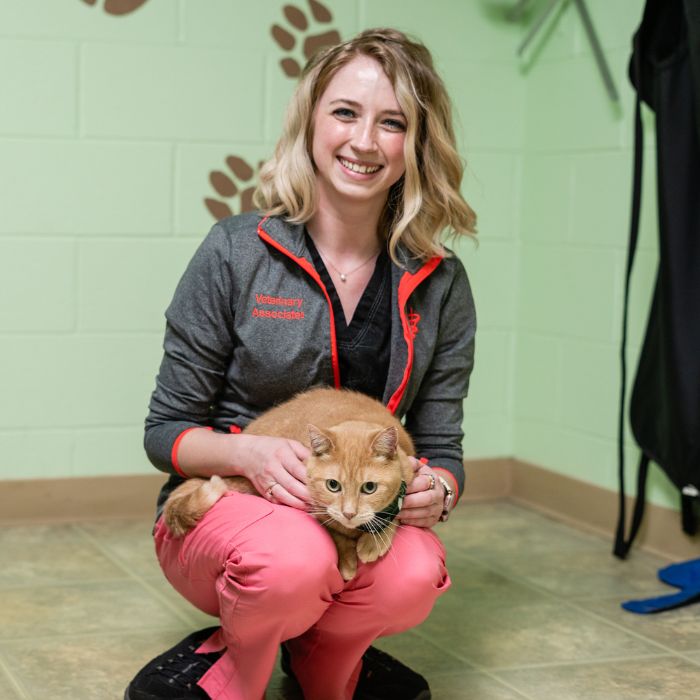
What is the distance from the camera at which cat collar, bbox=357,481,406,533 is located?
67.9 inches

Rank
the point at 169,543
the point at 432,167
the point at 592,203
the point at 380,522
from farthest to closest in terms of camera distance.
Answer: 1. the point at 592,203
2. the point at 432,167
3. the point at 169,543
4. the point at 380,522

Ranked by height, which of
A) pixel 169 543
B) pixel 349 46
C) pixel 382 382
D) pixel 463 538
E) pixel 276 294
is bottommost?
pixel 463 538

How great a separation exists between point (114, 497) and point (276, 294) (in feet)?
4.74

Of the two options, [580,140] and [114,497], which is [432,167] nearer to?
[580,140]

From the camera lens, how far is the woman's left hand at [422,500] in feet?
5.99

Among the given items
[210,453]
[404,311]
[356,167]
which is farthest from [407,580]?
[356,167]

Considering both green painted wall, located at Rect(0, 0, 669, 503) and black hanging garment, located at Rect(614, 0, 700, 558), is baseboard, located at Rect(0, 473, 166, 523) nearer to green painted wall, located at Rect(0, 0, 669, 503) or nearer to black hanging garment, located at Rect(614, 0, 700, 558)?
green painted wall, located at Rect(0, 0, 669, 503)

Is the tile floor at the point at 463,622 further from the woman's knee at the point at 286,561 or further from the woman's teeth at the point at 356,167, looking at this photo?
the woman's teeth at the point at 356,167

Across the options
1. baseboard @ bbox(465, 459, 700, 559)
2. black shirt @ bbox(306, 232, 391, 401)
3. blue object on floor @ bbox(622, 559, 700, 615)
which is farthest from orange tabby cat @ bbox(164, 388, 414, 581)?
baseboard @ bbox(465, 459, 700, 559)

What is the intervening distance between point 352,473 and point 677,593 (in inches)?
51.0

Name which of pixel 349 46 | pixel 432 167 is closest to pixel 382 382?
pixel 432 167

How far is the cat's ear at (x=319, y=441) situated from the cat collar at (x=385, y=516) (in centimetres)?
13

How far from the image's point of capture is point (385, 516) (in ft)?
5.74

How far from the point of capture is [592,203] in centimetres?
326
